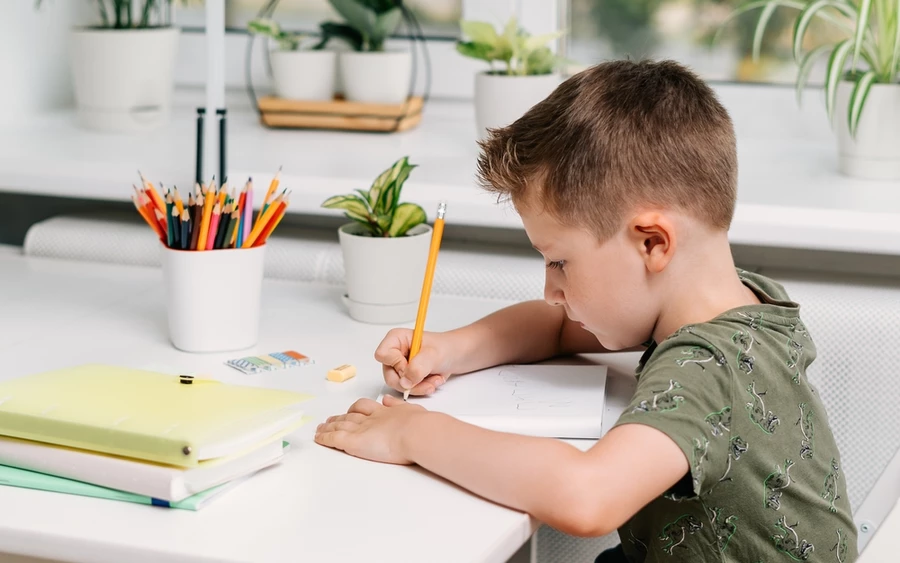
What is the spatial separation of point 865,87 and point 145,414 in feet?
3.13

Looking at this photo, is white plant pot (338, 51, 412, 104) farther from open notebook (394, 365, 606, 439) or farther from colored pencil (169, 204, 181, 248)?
open notebook (394, 365, 606, 439)

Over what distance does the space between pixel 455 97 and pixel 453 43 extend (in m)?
0.09

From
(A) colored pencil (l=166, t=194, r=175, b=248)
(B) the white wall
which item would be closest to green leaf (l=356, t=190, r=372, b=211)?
(A) colored pencil (l=166, t=194, r=175, b=248)

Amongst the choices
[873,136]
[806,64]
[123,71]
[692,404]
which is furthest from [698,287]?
[123,71]

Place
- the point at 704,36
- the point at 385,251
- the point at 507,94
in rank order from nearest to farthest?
the point at 385,251, the point at 507,94, the point at 704,36

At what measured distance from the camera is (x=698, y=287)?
94 cm

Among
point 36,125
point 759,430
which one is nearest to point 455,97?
point 36,125

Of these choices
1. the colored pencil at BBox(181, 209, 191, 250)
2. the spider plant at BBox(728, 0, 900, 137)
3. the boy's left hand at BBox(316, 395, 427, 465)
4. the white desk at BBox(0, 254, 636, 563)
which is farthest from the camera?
the spider plant at BBox(728, 0, 900, 137)

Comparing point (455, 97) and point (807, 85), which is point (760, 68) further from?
point (455, 97)

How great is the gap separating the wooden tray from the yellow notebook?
2.68ft

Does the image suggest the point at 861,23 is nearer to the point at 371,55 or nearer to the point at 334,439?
the point at 371,55

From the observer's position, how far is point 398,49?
182cm

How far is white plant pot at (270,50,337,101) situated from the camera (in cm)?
169

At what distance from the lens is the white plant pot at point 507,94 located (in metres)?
1.46
